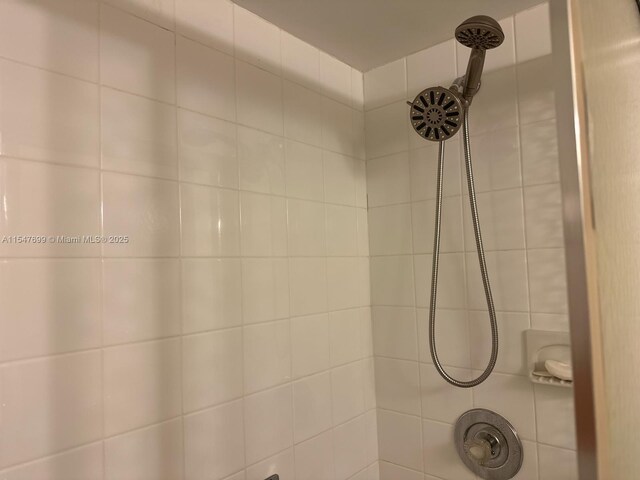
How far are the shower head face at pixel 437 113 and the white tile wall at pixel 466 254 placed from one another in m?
0.22

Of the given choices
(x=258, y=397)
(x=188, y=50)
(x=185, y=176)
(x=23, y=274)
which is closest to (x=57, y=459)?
(x=23, y=274)

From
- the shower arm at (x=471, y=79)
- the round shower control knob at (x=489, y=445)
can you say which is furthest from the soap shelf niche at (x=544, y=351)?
the shower arm at (x=471, y=79)

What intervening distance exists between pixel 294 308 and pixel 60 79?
71cm

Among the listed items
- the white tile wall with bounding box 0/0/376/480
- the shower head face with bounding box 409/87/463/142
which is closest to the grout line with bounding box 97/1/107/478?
the white tile wall with bounding box 0/0/376/480

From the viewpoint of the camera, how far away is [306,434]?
1091 mm

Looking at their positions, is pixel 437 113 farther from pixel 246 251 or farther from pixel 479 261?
pixel 246 251

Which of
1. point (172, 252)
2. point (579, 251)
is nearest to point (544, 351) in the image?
point (579, 251)

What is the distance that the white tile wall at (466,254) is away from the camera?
1.02 meters

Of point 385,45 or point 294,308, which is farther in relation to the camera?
point 385,45

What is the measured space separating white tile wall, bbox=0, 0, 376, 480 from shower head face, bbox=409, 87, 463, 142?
331mm

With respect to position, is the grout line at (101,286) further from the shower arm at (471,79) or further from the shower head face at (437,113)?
the shower arm at (471,79)

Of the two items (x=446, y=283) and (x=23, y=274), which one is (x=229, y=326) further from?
(x=446, y=283)
